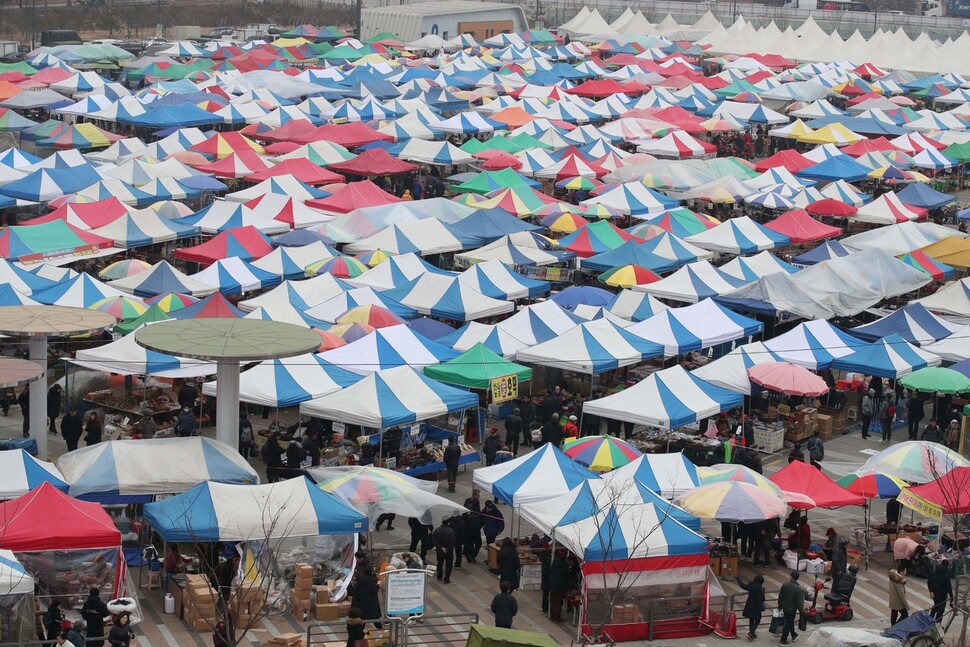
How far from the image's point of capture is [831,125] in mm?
47188

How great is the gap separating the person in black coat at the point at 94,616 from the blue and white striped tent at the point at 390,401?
19.3ft

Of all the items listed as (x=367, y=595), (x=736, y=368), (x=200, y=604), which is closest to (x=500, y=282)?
(x=736, y=368)

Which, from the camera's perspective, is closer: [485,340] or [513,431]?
[513,431]

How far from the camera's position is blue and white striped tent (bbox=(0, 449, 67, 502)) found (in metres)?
15.5

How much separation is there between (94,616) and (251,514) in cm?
216

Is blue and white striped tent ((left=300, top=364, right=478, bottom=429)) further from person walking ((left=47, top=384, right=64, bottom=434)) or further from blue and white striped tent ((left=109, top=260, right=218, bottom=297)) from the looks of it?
blue and white striped tent ((left=109, top=260, right=218, bottom=297))

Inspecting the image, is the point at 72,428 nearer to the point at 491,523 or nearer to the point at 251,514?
the point at 251,514

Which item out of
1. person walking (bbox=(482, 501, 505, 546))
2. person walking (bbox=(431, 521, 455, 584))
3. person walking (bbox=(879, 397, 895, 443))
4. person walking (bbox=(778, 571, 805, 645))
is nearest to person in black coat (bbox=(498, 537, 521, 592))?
person walking (bbox=(431, 521, 455, 584))

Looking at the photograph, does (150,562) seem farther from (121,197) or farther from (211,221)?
(121,197)

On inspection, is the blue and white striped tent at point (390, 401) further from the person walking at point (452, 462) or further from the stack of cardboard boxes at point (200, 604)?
the stack of cardboard boxes at point (200, 604)

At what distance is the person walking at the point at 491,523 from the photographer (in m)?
16.7

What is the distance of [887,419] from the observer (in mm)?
22422

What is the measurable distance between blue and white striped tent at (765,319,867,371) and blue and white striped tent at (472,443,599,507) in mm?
6925

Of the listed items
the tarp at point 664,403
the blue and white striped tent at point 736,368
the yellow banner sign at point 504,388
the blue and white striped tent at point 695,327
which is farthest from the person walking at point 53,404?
the blue and white striped tent at point 736,368
